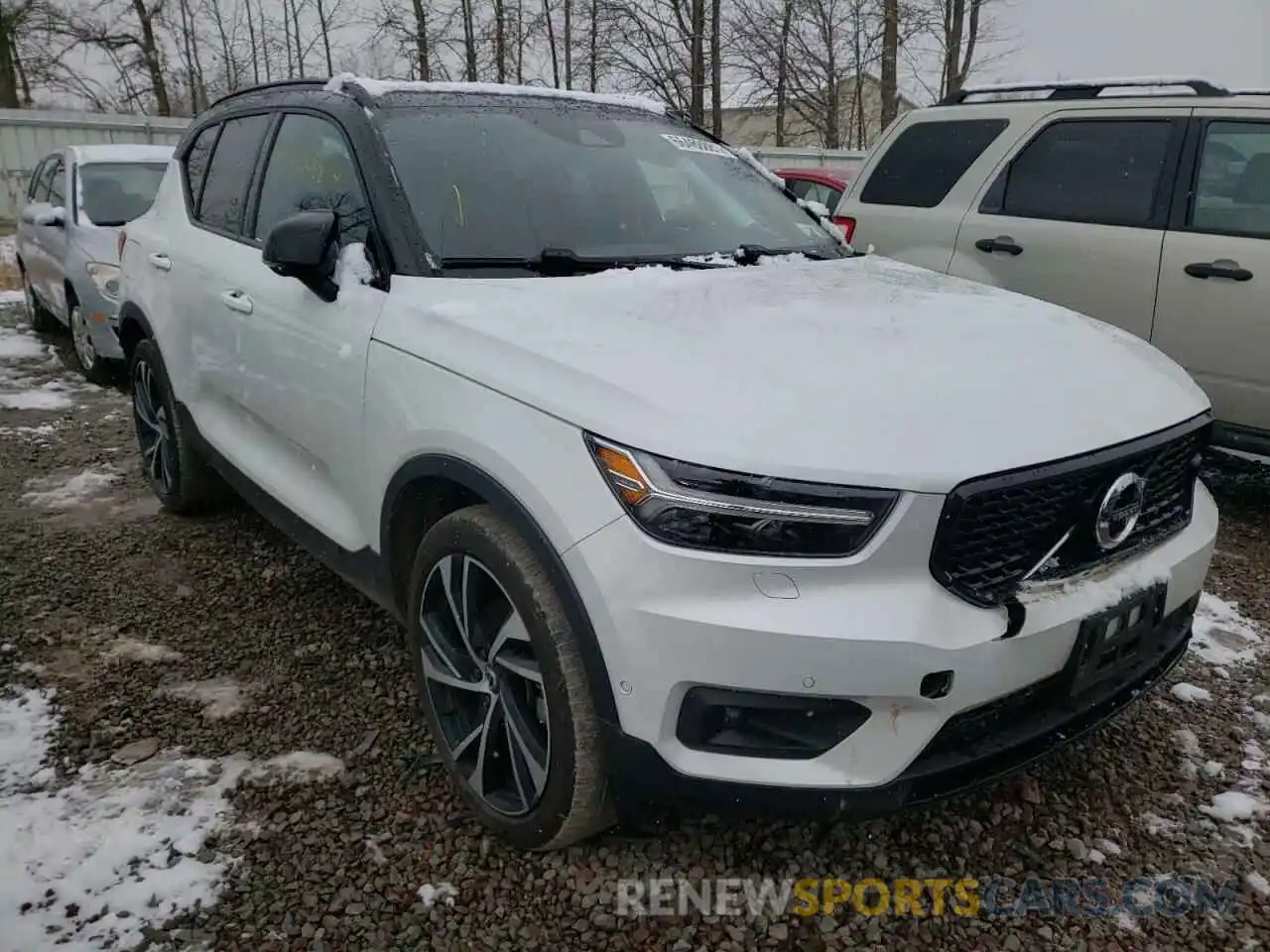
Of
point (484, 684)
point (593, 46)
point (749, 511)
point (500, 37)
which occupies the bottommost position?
point (484, 684)

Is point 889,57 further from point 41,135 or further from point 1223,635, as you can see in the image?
point 1223,635

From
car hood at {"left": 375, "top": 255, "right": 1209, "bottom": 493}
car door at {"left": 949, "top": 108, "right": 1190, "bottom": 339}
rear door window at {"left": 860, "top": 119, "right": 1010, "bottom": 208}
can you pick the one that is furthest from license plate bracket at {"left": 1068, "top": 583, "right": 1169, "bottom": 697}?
rear door window at {"left": 860, "top": 119, "right": 1010, "bottom": 208}

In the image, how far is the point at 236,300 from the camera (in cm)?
325

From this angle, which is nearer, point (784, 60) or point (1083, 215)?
point (1083, 215)

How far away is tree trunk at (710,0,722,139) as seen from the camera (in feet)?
68.8

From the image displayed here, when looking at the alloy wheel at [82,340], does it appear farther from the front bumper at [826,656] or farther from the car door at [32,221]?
the front bumper at [826,656]

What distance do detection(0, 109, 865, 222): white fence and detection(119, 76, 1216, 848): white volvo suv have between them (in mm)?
14808

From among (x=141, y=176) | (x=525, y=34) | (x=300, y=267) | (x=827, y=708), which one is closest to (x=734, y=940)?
(x=827, y=708)

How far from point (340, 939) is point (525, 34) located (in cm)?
2593

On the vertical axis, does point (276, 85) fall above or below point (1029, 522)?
above

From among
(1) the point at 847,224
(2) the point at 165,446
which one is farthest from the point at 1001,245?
(2) the point at 165,446

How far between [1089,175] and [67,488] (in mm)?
5319

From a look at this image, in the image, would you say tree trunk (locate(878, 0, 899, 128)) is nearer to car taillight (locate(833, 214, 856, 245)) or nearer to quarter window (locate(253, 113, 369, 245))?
car taillight (locate(833, 214, 856, 245))

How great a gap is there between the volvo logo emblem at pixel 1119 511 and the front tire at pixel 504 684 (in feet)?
3.72
